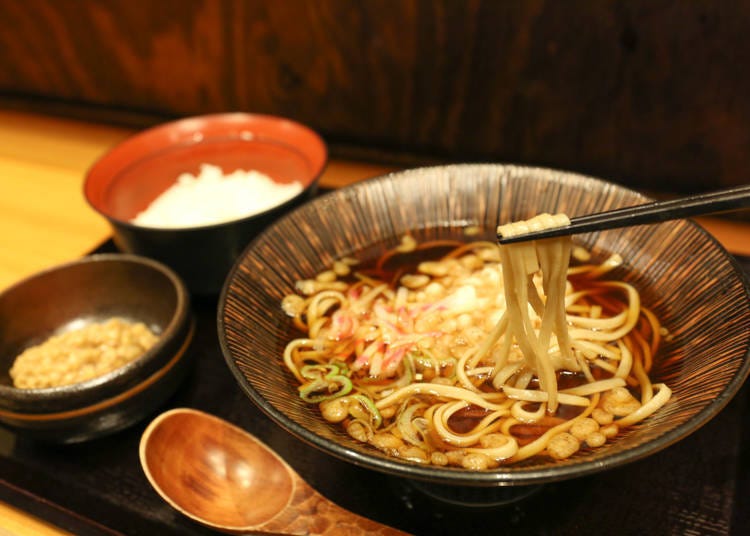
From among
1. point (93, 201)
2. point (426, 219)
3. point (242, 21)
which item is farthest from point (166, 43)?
point (426, 219)

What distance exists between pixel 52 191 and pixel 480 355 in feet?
8.12

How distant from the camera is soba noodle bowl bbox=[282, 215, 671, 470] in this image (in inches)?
54.1

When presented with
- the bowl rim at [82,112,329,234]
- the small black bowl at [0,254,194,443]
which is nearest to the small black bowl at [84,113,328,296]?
the bowl rim at [82,112,329,234]

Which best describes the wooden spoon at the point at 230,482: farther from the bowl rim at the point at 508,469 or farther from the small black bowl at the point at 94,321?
the bowl rim at the point at 508,469

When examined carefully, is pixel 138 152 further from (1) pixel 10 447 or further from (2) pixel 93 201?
(1) pixel 10 447

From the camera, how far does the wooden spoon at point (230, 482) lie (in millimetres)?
1433

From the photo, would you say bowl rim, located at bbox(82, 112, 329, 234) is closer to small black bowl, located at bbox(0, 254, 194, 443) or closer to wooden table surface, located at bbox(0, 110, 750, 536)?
small black bowl, located at bbox(0, 254, 194, 443)

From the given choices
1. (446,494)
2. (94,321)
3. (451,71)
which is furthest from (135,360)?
(451,71)

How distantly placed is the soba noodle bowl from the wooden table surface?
984mm

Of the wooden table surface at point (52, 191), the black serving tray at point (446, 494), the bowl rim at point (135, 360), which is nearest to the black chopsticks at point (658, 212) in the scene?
the black serving tray at point (446, 494)

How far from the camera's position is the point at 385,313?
178 cm

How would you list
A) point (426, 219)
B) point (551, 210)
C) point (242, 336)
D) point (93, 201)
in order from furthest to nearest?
1. point (93, 201)
2. point (426, 219)
3. point (551, 210)
4. point (242, 336)

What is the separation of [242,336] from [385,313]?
44 centimetres

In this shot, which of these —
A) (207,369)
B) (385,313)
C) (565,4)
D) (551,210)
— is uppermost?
(565,4)
